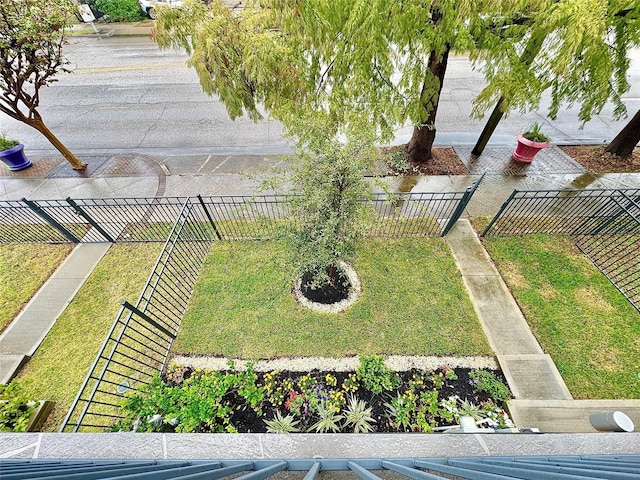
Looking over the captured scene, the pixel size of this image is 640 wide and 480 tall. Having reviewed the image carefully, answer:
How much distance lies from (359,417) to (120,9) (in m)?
26.2

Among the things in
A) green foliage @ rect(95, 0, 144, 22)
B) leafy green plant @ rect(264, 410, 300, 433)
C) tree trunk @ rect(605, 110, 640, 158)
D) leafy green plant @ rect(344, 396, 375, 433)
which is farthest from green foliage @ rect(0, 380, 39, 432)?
green foliage @ rect(95, 0, 144, 22)

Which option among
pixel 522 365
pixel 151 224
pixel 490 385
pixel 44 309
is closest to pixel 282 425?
pixel 490 385

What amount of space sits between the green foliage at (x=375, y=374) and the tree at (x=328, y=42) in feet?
11.5

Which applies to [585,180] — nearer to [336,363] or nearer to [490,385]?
[490,385]

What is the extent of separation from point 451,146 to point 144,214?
9.25 metres

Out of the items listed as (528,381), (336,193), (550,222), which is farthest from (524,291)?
(336,193)

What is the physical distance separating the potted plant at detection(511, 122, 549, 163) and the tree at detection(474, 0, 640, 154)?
1609 millimetres

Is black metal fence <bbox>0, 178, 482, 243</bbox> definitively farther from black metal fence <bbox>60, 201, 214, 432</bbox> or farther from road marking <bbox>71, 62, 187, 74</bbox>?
road marking <bbox>71, 62, 187, 74</bbox>

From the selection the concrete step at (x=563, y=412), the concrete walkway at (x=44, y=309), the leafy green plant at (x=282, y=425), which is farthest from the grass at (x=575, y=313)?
the concrete walkway at (x=44, y=309)

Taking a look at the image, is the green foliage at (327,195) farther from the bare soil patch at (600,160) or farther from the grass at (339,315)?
the bare soil patch at (600,160)

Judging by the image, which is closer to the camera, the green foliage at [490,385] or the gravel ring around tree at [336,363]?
the green foliage at [490,385]

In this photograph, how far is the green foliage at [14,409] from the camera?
3.35 m

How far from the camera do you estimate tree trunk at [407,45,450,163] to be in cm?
616

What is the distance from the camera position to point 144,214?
6996mm
